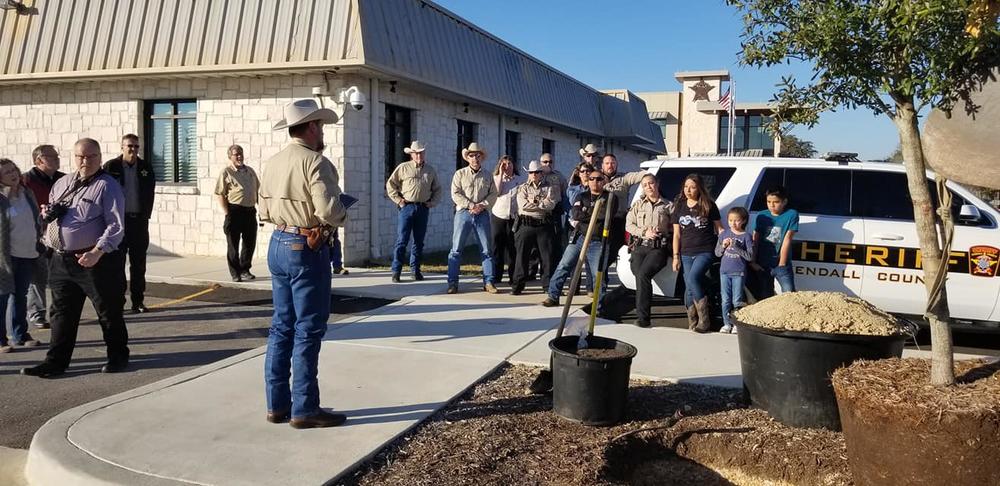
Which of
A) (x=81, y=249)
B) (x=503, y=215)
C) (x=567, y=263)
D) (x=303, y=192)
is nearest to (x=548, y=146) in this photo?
(x=503, y=215)

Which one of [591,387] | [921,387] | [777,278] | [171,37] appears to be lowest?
[591,387]

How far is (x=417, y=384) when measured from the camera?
518cm

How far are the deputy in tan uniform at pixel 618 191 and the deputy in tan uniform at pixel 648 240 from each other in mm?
576

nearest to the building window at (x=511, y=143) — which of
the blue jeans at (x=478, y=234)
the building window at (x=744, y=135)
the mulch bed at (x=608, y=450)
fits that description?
the blue jeans at (x=478, y=234)

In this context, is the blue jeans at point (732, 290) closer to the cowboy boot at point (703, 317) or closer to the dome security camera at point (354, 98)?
the cowboy boot at point (703, 317)

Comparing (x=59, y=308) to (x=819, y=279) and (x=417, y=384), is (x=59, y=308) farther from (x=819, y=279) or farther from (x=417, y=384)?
(x=819, y=279)

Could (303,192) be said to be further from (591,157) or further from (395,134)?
(395,134)

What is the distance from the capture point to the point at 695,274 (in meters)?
7.04

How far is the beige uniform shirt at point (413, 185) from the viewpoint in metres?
9.46

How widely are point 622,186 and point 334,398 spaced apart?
5.12 meters

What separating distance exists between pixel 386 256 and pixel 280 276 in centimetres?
830

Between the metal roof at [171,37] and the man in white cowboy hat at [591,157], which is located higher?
the metal roof at [171,37]

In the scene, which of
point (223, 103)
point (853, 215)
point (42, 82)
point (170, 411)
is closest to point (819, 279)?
point (853, 215)

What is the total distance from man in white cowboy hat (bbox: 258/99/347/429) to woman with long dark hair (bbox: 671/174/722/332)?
4075mm
